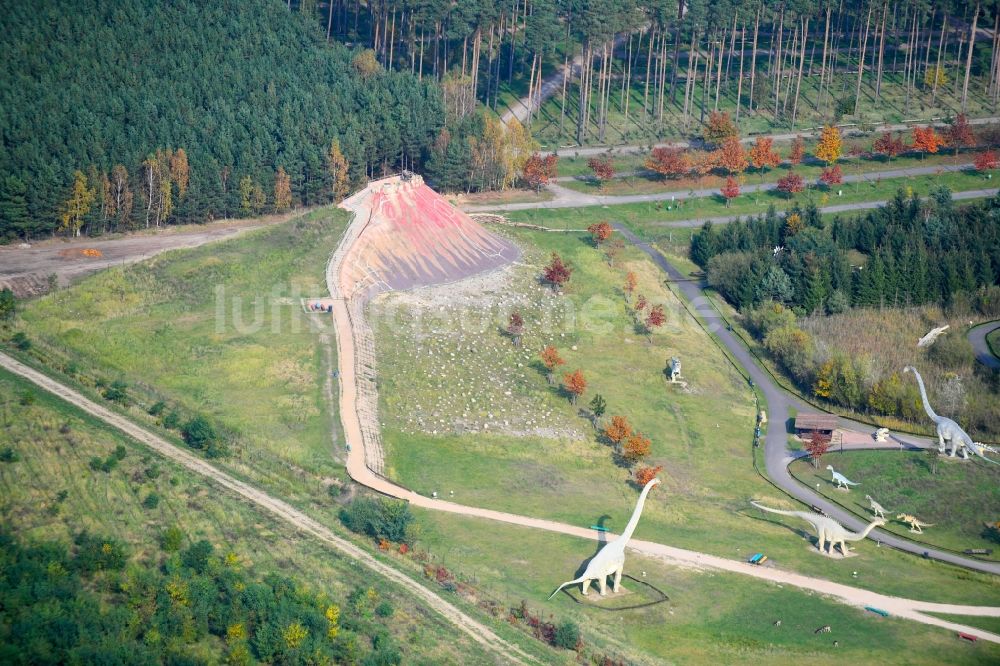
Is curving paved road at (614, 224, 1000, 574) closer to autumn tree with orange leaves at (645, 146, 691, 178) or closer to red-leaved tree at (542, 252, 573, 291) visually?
red-leaved tree at (542, 252, 573, 291)

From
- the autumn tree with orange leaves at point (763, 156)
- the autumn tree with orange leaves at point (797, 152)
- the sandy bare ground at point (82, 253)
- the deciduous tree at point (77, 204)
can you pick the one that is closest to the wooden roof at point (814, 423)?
the sandy bare ground at point (82, 253)

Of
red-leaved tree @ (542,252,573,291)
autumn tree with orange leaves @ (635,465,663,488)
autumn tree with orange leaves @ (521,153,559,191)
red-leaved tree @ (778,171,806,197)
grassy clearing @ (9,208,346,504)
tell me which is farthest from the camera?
red-leaved tree @ (778,171,806,197)

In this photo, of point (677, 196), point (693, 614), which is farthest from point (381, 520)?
point (677, 196)

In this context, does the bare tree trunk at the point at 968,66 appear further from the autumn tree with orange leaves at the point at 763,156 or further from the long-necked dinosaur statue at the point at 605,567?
the long-necked dinosaur statue at the point at 605,567

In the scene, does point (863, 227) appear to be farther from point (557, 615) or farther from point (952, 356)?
point (557, 615)

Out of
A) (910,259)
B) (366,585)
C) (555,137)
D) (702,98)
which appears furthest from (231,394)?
(702,98)

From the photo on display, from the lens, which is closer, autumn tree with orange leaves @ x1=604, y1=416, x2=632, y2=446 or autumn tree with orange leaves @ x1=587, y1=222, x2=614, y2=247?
autumn tree with orange leaves @ x1=604, y1=416, x2=632, y2=446

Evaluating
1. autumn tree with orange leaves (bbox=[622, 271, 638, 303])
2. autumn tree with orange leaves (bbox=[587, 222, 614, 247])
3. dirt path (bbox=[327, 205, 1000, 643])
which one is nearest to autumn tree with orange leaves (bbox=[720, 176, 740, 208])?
autumn tree with orange leaves (bbox=[587, 222, 614, 247])
